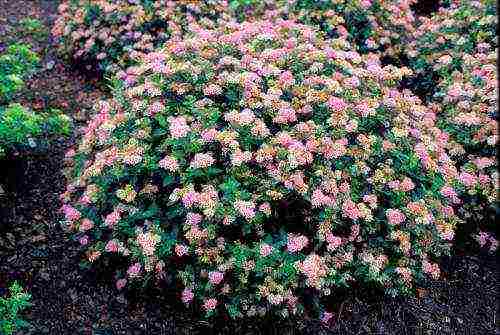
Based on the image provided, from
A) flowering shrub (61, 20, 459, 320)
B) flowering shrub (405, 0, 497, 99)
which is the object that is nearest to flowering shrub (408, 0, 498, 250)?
flowering shrub (405, 0, 497, 99)

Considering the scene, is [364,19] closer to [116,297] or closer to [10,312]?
[116,297]

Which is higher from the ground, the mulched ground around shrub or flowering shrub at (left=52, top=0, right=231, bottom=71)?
flowering shrub at (left=52, top=0, right=231, bottom=71)

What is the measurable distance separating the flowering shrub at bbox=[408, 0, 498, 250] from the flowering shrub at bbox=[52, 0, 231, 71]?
84.8 inches

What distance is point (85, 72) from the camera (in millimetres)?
6277

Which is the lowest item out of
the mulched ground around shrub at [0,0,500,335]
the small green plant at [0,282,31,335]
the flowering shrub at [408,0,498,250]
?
the mulched ground around shrub at [0,0,500,335]

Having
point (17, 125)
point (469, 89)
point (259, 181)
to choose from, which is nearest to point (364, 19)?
point (469, 89)

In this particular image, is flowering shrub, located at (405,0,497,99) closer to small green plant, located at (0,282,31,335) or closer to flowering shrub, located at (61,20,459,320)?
flowering shrub, located at (61,20,459,320)

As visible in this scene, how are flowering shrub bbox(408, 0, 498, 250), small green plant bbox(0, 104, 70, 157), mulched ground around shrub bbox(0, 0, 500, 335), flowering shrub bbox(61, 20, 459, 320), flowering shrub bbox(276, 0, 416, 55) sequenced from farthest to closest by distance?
flowering shrub bbox(276, 0, 416, 55), flowering shrub bbox(408, 0, 498, 250), small green plant bbox(0, 104, 70, 157), mulched ground around shrub bbox(0, 0, 500, 335), flowering shrub bbox(61, 20, 459, 320)

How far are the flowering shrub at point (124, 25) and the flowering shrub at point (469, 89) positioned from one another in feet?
7.06

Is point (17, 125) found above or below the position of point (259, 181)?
below

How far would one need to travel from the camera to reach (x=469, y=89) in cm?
491

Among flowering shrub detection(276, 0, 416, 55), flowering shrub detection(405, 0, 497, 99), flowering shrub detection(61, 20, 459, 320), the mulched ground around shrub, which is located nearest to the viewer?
flowering shrub detection(61, 20, 459, 320)

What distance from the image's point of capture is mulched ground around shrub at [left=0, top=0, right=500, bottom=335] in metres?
3.89

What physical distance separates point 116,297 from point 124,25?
9.95 feet
